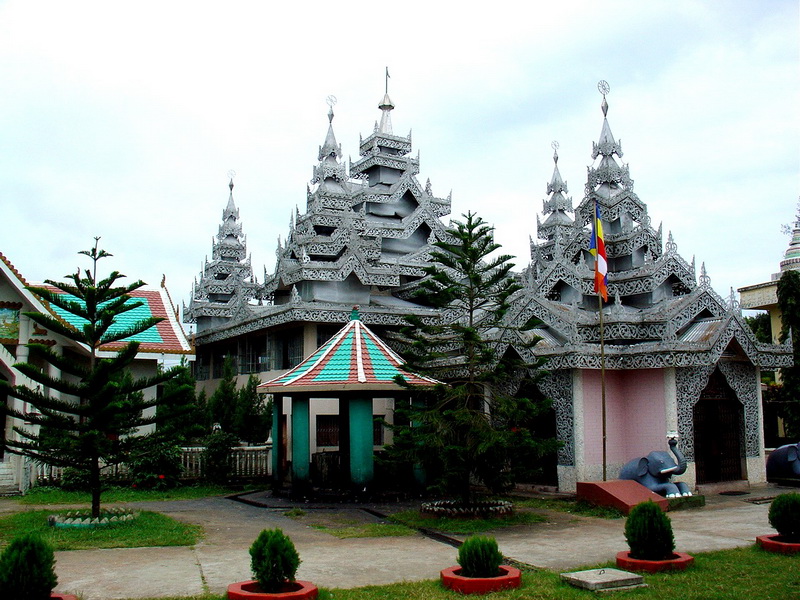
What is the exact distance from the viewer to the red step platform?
13078mm

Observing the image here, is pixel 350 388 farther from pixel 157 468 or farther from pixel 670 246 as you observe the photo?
pixel 670 246

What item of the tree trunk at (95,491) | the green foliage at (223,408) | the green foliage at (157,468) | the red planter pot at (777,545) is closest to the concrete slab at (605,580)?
the red planter pot at (777,545)

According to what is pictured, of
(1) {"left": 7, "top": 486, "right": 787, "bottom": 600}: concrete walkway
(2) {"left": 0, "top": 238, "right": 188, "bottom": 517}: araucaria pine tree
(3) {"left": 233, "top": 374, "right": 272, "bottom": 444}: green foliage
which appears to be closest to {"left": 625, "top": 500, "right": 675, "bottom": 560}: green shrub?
(1) {"left": 7, "top": 486, "right": 787, "bottom": 600}: concrete walkway

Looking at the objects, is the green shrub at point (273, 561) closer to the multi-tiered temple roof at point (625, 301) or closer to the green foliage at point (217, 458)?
the multi-tiered temple roof at point (625, 301)

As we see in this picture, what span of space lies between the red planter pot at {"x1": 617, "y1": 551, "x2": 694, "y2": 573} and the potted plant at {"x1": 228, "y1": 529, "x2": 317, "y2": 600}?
11.1 ft

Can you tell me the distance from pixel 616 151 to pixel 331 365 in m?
9.24

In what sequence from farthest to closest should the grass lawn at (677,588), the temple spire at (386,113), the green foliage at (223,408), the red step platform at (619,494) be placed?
the temple spire at (386,113) < the green foliage at (223,408) < the red step platform at (619,494) < the grass lawn at (677,588)

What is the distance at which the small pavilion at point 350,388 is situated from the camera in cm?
1524

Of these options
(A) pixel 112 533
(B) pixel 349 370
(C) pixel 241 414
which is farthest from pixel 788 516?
(C) pixel 241 414

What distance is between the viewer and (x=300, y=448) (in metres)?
15.8

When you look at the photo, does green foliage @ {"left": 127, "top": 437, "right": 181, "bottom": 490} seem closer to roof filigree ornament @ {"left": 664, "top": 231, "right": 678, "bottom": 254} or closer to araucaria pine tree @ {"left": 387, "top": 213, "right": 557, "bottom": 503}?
araucaria pine tree @ {"left": 387, "top": 213, "right": 557, "bottom": 503}

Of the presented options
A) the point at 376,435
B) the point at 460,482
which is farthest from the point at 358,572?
the point at 376,435

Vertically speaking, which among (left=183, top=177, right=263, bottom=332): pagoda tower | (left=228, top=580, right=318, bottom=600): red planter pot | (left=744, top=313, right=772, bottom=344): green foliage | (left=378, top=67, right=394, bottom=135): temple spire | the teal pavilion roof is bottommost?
(left=228, top=580, right=318, bottom=600): red planter pot

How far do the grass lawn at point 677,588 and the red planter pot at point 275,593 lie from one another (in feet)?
0.66
